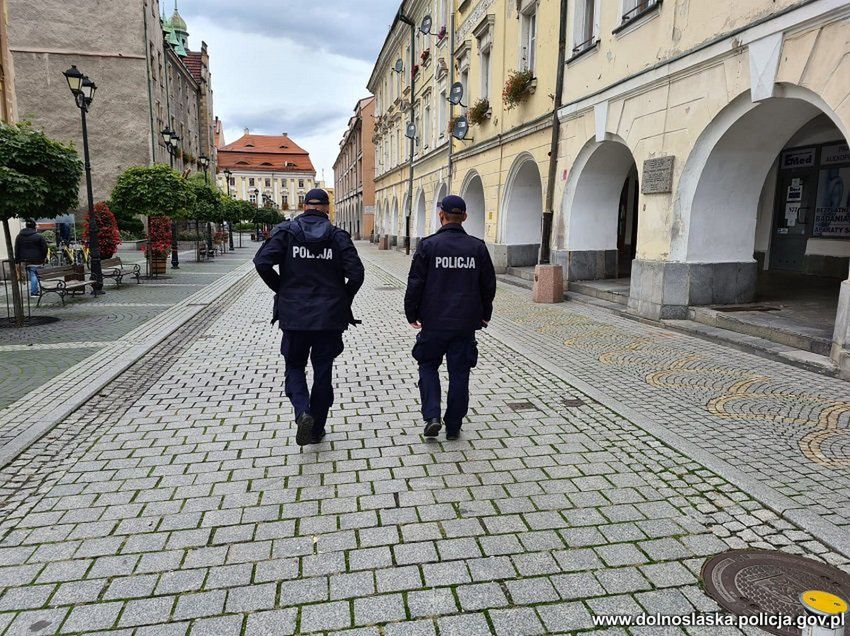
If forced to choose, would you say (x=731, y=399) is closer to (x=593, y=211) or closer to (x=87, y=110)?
(x=593, y=211)

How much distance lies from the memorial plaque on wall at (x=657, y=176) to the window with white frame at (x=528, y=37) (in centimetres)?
723

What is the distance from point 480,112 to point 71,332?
588 inches

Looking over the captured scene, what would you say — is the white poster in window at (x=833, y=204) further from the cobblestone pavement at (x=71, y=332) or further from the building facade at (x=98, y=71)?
the building facade at (x=98, y=71)

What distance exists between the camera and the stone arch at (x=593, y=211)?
13586 mm

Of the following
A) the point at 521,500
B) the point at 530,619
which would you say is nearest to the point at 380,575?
the point at 530,619

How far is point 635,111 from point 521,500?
31.8 feet

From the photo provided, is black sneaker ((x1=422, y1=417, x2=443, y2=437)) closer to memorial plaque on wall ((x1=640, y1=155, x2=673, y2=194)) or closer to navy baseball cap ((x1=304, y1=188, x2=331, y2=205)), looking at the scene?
navy baseball cap ((x1=304, y1=188, x2=331, y2=205))

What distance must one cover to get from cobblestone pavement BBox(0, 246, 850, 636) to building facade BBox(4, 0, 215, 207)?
3423 centimetres

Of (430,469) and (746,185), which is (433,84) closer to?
(746,185)

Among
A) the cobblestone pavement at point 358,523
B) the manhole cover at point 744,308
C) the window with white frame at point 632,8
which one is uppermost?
the window with white frame at point 632,8

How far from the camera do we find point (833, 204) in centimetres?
1398

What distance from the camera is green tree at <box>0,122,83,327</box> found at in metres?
8.81

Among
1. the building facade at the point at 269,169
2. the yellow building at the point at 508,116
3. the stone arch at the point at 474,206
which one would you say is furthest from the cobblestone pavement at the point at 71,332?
the building facade at the point at 269,169

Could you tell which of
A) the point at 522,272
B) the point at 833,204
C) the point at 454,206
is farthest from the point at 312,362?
the point at 833,204
